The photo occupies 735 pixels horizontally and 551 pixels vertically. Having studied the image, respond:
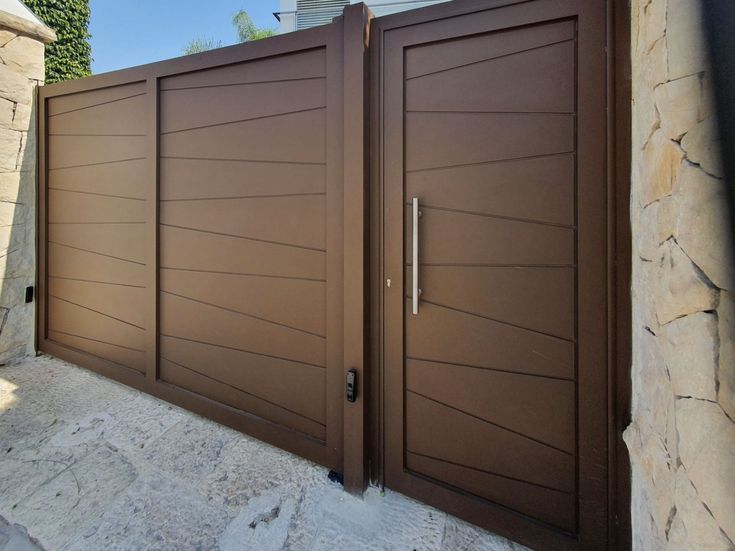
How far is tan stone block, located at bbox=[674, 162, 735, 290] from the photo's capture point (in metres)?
0.61

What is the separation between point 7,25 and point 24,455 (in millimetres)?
3199

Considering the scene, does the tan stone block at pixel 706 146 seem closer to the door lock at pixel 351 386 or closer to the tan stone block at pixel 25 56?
the door lock at pixel 351 386

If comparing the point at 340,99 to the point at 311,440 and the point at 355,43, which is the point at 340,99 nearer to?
the point at 355,43

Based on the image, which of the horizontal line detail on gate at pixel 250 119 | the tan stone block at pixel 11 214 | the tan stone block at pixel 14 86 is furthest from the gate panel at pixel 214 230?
the tan stone block at pixel 11 214

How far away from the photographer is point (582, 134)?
1304mm

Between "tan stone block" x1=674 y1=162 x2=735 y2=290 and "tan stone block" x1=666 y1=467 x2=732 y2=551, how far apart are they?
0.42 m

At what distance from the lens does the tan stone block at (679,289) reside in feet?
2.18

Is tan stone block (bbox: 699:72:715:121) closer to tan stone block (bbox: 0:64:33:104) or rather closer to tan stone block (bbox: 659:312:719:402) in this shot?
tan stone block (bbox: 659:312:719:402)

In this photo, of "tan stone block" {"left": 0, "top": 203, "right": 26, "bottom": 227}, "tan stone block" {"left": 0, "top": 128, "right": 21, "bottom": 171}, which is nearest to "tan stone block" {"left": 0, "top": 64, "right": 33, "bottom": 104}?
"tan stone block" {"left": 0, "top": 128, "right": 21, "bottom": 171}

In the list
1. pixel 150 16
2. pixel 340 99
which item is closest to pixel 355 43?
pixel 340 99

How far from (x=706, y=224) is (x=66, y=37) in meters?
7.86

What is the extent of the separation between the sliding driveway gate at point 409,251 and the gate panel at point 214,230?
0.01m

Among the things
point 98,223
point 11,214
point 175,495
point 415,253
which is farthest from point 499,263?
point 11,214

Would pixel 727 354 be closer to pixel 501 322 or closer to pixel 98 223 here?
pixel 501 322
